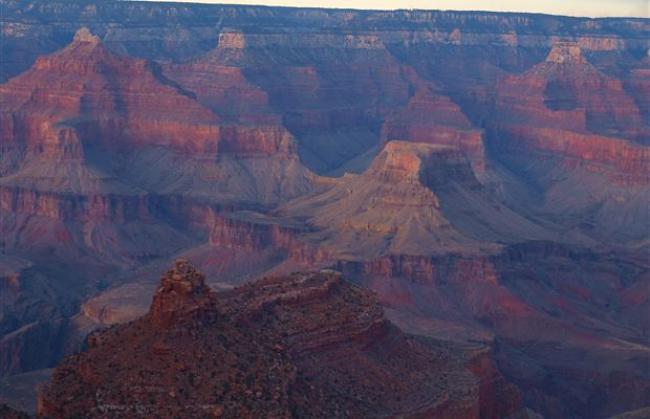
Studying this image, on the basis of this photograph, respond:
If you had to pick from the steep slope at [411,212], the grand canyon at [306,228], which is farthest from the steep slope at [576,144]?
the steep slope at [411,212]

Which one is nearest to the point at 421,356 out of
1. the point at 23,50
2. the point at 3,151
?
the point at 3,151

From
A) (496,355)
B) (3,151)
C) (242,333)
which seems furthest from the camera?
(3,151)

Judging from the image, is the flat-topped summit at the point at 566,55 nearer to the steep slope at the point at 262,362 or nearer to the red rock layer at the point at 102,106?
the red rock layer at the point at 102,106

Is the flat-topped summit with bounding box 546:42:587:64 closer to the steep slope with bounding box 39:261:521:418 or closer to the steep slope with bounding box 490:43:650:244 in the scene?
the steep slope with bounding box 490:43:650:244

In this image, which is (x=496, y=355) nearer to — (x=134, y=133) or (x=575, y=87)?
(x=134, y=133)

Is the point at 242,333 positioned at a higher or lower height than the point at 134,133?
higher

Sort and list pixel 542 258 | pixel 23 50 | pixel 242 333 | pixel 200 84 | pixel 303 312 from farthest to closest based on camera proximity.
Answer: pixel 23 50 → pixel 200 84 → pixel 542 258 → pixel 303 312 → pixel 242 333
